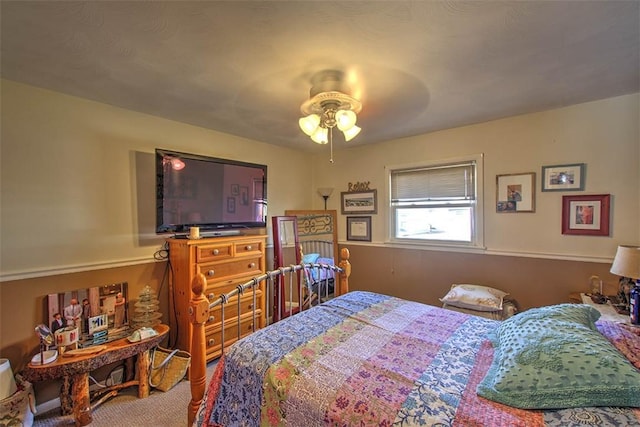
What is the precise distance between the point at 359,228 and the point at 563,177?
2.20 metres

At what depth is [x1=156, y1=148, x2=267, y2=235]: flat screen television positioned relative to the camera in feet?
8.14

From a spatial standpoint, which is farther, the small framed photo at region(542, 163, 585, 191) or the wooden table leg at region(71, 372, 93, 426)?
the small framed photo at region(542, 163, 585, 191)

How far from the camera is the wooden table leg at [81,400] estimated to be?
191cm

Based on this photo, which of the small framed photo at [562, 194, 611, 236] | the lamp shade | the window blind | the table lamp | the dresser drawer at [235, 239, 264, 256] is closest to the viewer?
the table lamp

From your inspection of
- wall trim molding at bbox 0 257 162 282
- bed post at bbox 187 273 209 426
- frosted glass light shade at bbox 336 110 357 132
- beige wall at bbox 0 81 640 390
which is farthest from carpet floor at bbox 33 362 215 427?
frosted glass light shade at bbox 336 110 357 132

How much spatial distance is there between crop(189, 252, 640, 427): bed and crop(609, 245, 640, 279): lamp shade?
0.78 meters

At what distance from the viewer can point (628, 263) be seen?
193 cm

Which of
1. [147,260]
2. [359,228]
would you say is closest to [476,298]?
[359,228]

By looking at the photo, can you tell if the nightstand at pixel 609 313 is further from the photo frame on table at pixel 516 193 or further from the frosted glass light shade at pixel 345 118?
the frosted glass light shade at pixel 345 118

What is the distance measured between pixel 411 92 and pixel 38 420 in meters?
3.59

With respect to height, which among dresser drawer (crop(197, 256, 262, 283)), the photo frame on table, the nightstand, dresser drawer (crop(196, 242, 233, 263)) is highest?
the photo frame on table

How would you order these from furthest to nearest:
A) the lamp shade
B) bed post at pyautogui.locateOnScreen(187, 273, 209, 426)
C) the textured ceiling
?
1. the lamp shade
2. bed post at pyautogui.locateOnScreen(187, 273, 209, 426)
3. the textured ceiling

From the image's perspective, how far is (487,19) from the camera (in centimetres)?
134

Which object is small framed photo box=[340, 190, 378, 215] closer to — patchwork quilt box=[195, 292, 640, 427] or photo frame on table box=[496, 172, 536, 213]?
photo frame on table box=[496, 172, 536, 213]
